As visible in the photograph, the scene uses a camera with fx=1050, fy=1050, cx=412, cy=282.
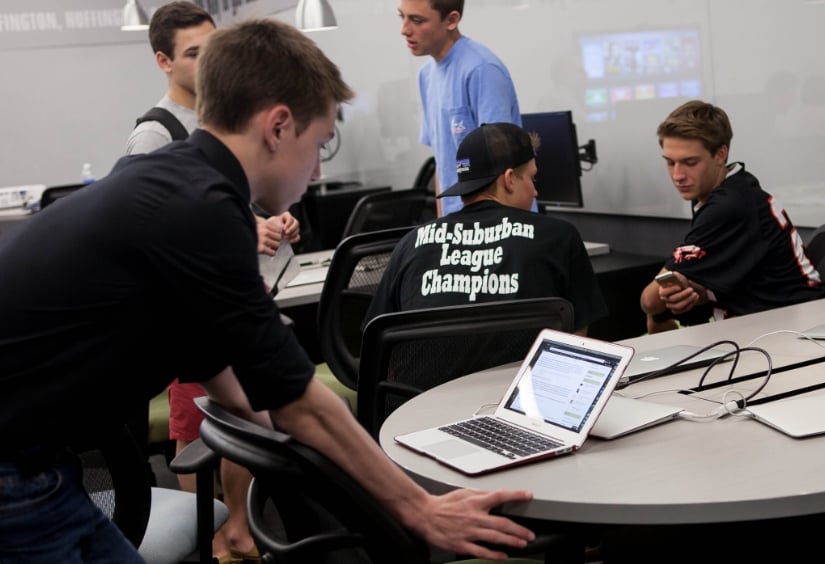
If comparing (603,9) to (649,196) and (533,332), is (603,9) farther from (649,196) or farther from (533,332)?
(533,332)

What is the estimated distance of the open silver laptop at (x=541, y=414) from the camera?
164 cm

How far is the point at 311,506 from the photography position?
1.50m

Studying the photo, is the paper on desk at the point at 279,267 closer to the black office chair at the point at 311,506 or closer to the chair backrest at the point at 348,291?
the chair backrest at the point at 348,291

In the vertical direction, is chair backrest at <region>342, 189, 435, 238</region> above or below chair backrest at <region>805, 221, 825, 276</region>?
above

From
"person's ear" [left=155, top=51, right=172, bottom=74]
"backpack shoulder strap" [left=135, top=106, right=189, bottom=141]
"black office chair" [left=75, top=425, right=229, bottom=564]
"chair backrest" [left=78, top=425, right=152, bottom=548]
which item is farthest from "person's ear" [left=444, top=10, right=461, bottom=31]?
"chair backrest" [left=78, top=425, right=152, bottom=548]

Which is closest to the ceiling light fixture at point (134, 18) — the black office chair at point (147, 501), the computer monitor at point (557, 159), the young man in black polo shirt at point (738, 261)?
the computer monitor at point (557, 159)

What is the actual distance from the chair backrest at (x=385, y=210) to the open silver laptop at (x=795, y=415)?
261 centimetres

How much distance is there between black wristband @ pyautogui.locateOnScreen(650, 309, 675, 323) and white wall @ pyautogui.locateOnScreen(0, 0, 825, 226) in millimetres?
889

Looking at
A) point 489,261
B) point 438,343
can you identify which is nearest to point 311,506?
point 438,343

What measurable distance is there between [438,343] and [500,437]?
52 cm

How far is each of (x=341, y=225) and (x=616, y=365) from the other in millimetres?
5780

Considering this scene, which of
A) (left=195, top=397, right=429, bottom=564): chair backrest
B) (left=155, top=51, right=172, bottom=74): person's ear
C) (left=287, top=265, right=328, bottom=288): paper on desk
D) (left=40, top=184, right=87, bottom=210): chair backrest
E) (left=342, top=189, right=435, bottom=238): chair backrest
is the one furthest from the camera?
(left=40, top=184, right=87, bottom=210): chair backrest

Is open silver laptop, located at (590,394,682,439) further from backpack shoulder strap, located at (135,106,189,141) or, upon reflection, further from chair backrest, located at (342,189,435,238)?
chair backrest, located at (342,189,435,238)

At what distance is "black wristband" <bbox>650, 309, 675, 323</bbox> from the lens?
336 cm
